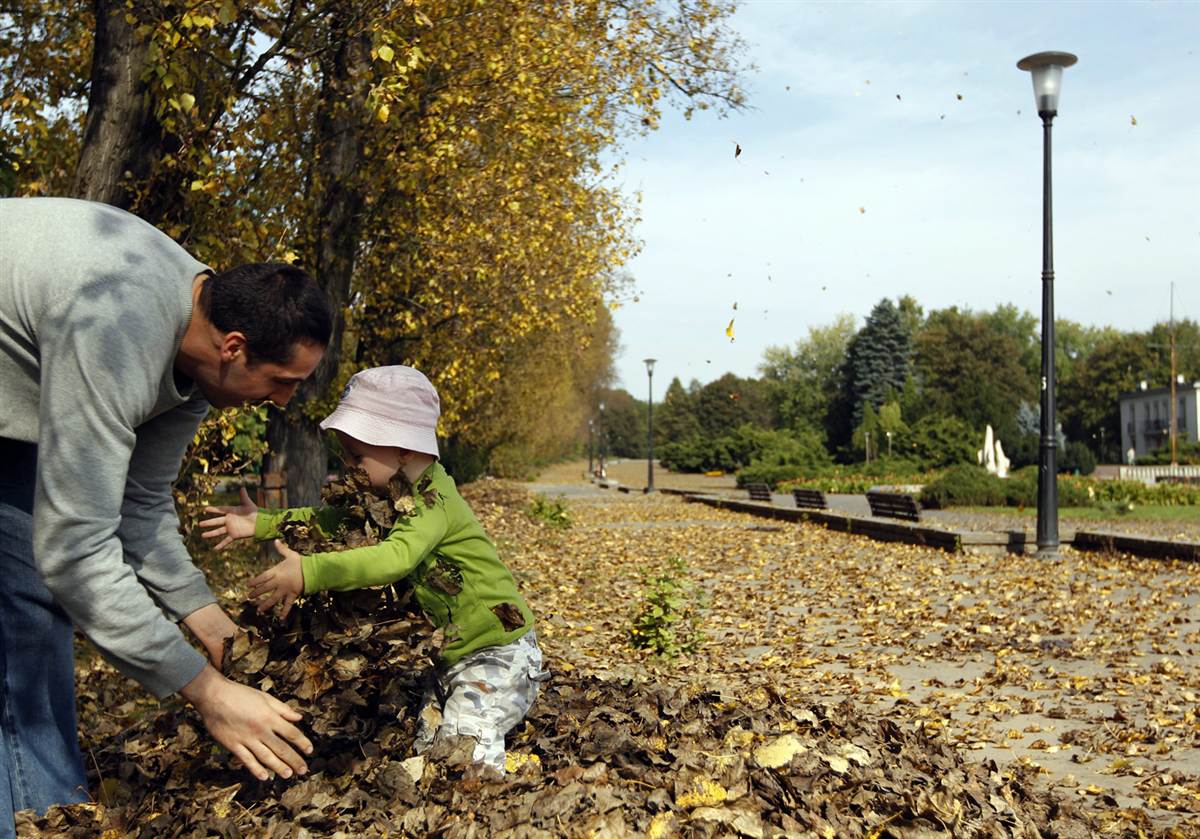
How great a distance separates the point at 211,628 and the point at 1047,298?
43.4 feet

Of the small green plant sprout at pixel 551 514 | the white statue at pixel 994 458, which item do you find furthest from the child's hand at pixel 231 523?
the white statue at pixel 994 458

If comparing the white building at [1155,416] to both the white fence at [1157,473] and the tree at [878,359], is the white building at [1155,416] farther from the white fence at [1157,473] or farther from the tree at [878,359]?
the white fence at [1157,473]

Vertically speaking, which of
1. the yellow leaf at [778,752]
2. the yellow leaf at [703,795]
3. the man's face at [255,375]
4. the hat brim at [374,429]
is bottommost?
the yellow leaf at [703,795]

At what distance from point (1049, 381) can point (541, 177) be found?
23.3 feet

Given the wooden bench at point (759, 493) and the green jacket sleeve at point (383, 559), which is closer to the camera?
the green jacket sleeve at point (383, 559)

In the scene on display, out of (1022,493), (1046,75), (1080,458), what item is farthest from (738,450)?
(1046,75)

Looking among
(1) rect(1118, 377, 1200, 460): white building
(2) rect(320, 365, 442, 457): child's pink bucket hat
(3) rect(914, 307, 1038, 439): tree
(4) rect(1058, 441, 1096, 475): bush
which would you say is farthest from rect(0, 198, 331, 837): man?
(1) rect(1118, 377, 1200, 460): white building

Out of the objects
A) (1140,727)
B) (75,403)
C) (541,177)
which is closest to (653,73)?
(541,177)

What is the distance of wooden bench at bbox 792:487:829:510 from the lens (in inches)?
933

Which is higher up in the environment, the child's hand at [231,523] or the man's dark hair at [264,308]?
the man's dark hair at [264,308]

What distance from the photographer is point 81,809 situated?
3.10m

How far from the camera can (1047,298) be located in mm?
14305

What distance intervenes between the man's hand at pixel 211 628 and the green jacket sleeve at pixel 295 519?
12.0 inches

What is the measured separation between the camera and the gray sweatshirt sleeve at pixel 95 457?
2.36 metres
